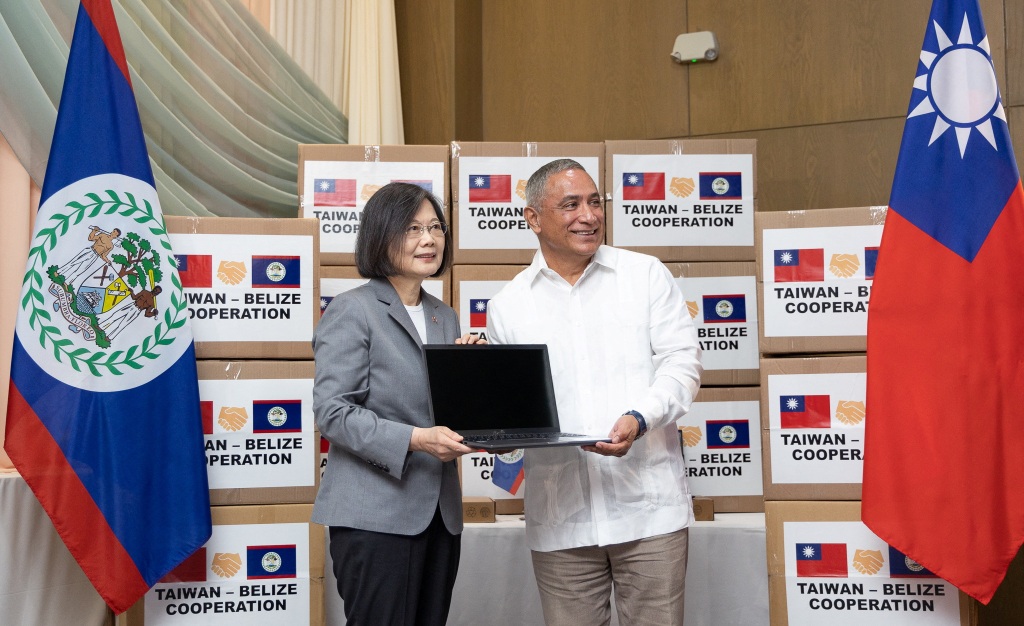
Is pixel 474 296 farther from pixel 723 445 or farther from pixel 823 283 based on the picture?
pixel 823 283

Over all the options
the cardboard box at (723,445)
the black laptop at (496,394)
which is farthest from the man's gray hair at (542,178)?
the cardboard box at (723,445)

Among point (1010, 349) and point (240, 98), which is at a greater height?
point (240, 98)

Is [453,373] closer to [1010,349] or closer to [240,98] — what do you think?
[1010,349]

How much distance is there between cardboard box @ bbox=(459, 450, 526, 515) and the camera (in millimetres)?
3104

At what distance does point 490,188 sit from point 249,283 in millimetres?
909

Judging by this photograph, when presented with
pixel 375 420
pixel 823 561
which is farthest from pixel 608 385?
pixel 823 561

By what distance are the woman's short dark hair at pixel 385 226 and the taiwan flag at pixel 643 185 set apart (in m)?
1.31

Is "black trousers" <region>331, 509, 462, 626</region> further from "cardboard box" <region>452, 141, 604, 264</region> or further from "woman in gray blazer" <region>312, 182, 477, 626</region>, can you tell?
"cardboard box" <region>452, 141, 604, 264</region>

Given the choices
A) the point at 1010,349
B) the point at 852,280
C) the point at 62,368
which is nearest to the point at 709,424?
the point at 852,280

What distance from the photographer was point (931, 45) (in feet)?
7.68

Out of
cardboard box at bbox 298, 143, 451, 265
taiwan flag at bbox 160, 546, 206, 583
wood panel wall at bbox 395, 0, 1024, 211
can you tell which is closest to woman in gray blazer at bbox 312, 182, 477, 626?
taiwan flag at bbox 160, 546, 206, 583

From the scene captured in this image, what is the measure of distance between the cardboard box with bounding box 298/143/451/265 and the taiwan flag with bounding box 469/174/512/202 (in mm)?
105

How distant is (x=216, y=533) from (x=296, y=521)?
211 mm

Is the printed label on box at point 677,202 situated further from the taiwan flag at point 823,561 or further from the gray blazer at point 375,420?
the gray blazer at point 375,420
